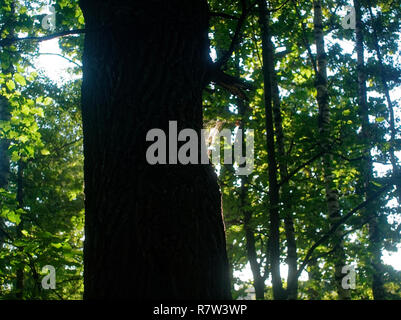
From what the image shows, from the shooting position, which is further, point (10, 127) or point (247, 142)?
point (247, 142)

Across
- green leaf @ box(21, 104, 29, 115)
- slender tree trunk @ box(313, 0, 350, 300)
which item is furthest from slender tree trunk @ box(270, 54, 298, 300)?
green leaf @ box(21, 104, 29, 115)

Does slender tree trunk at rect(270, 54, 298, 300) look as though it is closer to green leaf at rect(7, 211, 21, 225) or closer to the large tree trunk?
the large tree trunk

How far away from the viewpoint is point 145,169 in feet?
5.14

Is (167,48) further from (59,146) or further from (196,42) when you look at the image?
(59,146)

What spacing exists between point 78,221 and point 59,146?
6083mm

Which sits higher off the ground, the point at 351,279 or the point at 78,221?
the point at 78,221

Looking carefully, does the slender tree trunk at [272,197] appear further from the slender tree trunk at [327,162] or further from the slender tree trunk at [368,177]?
the slender tree trunk at [368,177]

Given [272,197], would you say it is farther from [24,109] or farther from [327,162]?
[24,109]

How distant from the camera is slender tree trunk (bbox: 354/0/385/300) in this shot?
6.03m

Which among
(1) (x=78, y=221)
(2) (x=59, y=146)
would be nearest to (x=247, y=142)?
(1) (x=78, y=221)

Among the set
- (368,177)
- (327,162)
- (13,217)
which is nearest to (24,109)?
(13,217)

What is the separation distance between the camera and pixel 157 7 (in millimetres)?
1794

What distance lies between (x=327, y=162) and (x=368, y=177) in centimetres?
109

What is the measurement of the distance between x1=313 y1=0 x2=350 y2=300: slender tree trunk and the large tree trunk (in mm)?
3900
